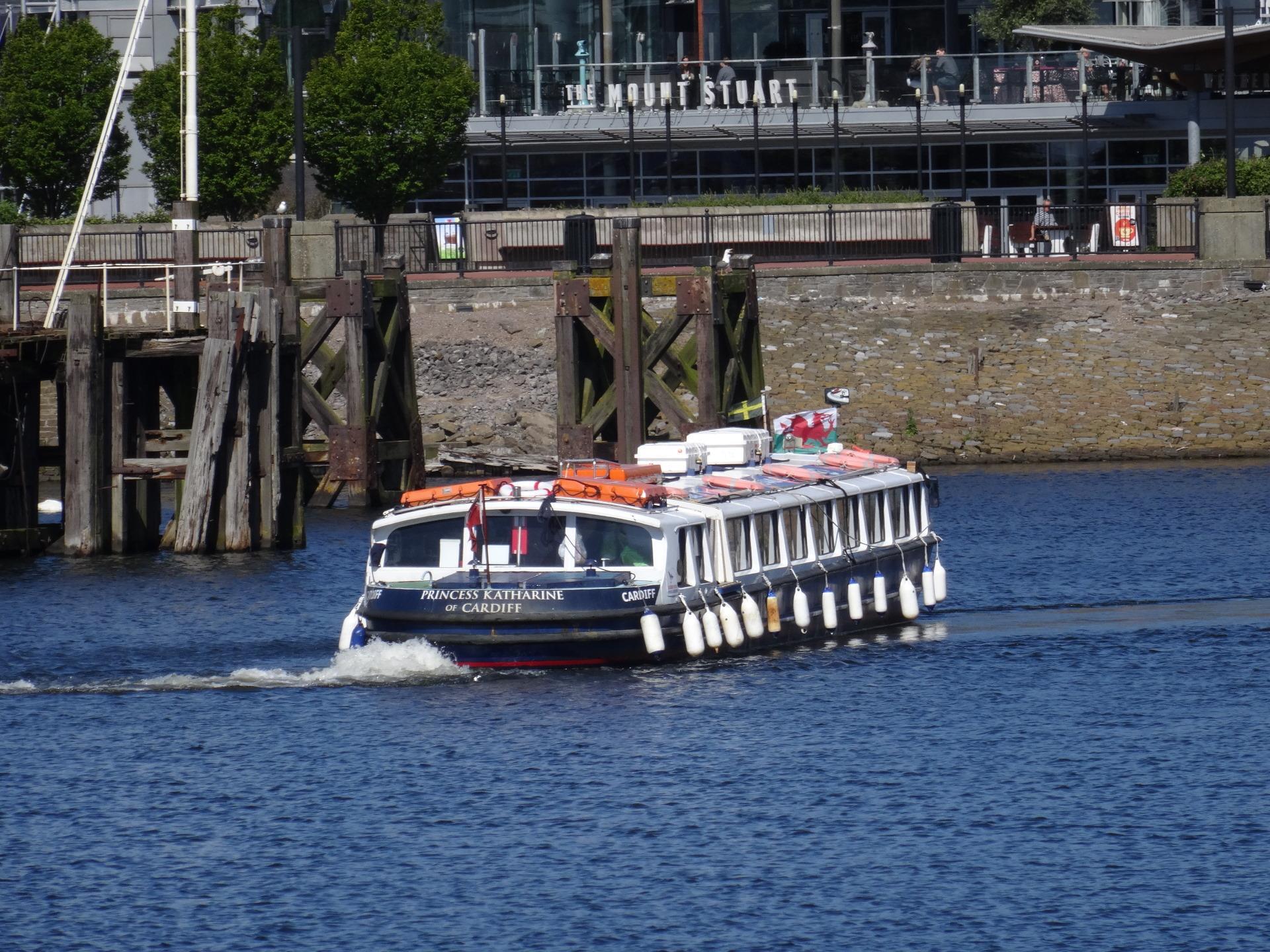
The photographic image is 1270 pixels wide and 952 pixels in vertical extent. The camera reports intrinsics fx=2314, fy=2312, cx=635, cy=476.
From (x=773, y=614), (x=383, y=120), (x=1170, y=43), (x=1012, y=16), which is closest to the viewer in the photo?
(x=773, y=614)

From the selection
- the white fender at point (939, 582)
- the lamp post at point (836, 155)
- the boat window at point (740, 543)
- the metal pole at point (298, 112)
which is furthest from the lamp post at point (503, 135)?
the boat window at point (740, 543)

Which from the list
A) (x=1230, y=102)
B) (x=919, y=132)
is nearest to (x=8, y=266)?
(x=1230, y=102)

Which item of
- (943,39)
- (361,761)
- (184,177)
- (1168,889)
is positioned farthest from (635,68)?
(1168,889)

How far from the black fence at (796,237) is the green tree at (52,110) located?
30.9 ft

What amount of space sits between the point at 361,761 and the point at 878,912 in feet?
20.7

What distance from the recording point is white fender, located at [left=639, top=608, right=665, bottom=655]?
2436cm

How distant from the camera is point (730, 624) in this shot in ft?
84.3

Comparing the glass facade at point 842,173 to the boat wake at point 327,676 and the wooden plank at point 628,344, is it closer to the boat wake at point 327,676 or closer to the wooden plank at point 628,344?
the wooden plank at point 628,344

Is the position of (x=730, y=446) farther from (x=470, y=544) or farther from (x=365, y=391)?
(x=365, y=391)

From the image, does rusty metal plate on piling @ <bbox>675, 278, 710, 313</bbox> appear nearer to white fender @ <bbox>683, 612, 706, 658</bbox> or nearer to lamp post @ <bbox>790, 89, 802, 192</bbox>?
white fender @ <bbox>683, 612, 706, 658</bbox>

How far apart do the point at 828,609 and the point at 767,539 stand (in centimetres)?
147

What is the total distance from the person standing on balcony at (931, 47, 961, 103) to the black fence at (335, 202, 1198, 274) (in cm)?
692

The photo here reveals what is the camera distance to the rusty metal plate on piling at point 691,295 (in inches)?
1590

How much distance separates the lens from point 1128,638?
28.5 m
